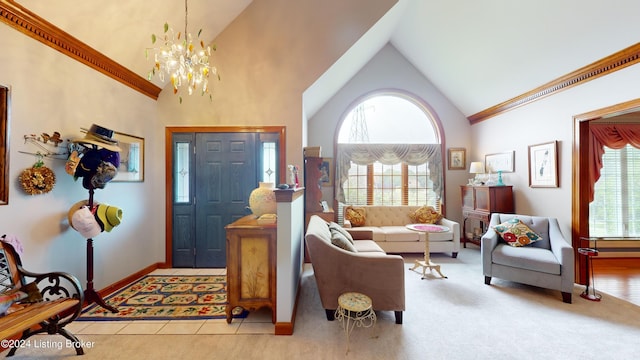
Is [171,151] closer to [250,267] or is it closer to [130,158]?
[130,158]

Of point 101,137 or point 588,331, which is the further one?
point 101,137

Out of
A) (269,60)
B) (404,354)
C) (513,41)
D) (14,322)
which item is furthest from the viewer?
(269,60)

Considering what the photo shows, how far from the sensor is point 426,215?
5.04 metres

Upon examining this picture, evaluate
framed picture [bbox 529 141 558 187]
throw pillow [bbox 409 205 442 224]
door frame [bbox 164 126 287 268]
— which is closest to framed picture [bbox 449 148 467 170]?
throw pillow [bbox 409 205 442 224]

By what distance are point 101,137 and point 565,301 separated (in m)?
5.41

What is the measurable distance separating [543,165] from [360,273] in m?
3.55

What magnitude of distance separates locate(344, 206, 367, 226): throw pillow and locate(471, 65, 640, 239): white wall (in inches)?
107

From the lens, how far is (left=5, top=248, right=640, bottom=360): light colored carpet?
6.53ft

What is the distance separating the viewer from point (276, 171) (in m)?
3.96

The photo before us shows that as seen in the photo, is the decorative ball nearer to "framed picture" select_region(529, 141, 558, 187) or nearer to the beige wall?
the beige wall

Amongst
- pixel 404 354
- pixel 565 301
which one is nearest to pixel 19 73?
pixel 404 354

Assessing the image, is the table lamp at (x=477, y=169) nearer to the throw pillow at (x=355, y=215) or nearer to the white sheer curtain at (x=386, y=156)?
the white sheer curtain at (x=386, y=156)

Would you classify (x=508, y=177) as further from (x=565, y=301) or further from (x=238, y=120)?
(x=238, y=120)

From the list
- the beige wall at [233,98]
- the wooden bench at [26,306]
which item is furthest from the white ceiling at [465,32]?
the wooden bench at [26,306]
